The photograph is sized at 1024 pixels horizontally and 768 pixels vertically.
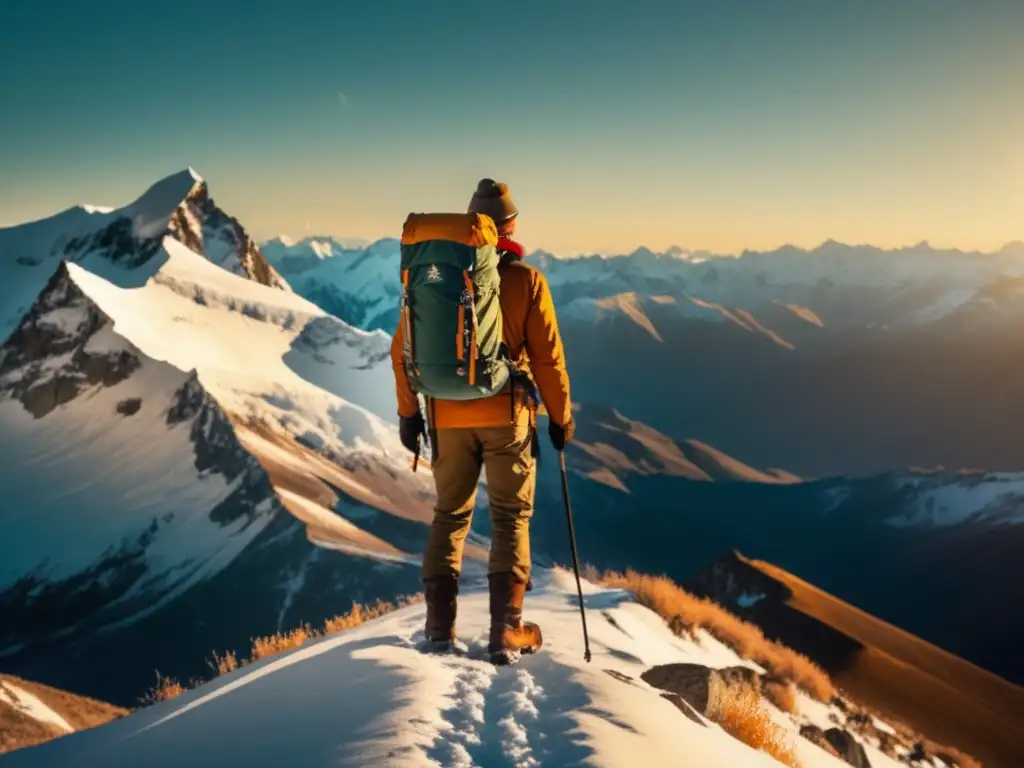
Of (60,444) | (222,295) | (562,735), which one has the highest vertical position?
(222,295)

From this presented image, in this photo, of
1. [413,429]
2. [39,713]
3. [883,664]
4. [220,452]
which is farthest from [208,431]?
[413,429]

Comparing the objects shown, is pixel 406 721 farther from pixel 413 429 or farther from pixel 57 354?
pixel 57 354

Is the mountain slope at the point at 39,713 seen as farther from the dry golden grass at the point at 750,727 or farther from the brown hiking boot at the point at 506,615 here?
the dry golden grass at the point at 750,727

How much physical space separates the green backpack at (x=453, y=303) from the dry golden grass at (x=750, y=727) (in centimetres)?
386

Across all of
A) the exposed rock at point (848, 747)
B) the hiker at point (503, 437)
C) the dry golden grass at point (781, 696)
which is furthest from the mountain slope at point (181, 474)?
the hiker at point (503, 437)

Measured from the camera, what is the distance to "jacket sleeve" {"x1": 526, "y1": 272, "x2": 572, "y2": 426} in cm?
659

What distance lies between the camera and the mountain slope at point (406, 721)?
4.40m

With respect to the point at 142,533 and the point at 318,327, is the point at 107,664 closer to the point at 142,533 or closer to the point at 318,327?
the point at 142,533

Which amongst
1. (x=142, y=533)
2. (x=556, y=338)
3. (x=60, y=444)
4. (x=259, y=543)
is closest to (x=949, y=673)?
(x=556, y=338)

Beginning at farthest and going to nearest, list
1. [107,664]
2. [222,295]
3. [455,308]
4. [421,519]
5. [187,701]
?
[222,295]
[421,519]
[107,664]
[187,701]
[455,308]

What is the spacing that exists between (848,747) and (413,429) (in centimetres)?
723

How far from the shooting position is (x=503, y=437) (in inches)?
262

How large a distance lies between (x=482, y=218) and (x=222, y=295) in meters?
173

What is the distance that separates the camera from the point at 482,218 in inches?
241
